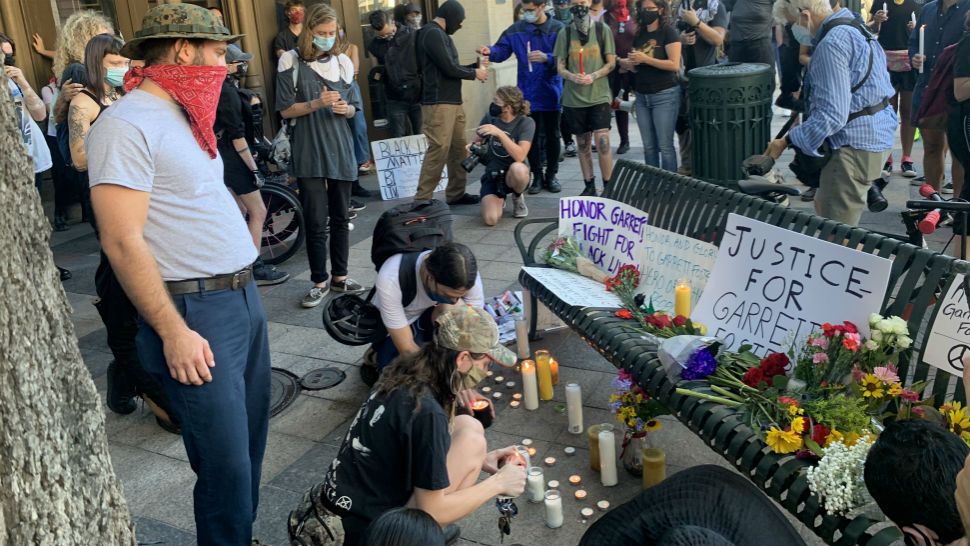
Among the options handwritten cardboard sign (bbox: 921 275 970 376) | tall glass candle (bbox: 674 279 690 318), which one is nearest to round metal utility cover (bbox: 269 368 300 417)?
tall glass candle (bbox: 674 279 690 318)

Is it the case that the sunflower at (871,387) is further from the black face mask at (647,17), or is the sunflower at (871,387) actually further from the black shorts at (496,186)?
the black face mask at (647,17)

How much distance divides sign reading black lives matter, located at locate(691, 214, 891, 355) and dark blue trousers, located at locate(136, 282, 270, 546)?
6.22ft

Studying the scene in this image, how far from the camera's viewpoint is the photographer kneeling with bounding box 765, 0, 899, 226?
475cm

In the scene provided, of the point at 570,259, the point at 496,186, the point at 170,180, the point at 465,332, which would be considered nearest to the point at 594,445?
the point at 465,332

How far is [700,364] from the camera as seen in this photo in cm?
317

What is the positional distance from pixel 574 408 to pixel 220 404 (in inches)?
69.2

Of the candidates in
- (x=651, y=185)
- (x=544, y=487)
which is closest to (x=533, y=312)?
(x=651, y=185)

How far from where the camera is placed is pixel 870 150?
491 centimetres

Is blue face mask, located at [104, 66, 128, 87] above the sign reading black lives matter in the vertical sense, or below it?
above

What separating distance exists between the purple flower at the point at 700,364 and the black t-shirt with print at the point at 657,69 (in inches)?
198

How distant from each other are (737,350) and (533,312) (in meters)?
1.65

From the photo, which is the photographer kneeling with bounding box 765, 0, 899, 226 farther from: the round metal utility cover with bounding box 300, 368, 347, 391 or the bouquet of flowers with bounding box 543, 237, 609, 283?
the round metal utility cover with bounding box 300, 368, 347, 391

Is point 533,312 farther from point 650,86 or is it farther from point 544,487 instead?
point 650,86

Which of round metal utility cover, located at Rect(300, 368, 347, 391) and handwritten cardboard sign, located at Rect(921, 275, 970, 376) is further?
round metal utility cover, located at Rect(300, 368, 347, 391)
